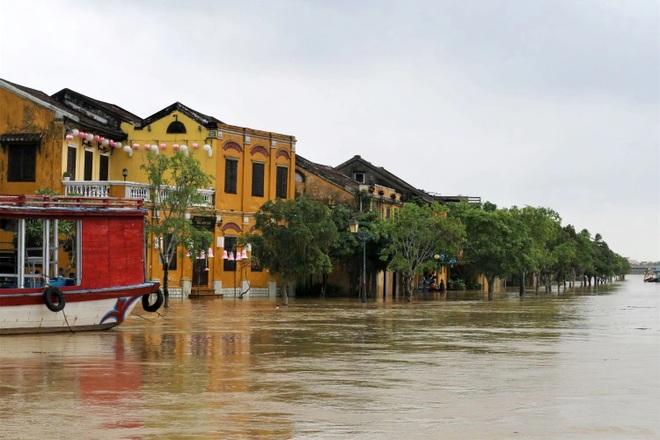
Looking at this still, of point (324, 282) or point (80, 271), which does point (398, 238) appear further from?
point (80, 271)

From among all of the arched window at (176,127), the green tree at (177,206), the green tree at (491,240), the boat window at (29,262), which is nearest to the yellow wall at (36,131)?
the green tree at (177,206)

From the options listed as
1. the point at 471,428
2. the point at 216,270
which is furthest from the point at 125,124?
the point at 471,428

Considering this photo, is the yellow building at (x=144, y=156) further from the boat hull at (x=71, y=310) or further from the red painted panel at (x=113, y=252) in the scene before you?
the boat hull at (x=71, y=310)

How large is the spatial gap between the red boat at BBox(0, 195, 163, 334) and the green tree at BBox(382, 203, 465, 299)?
2925 cm

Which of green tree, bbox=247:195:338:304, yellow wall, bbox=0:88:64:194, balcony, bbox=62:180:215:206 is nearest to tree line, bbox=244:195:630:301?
green tree, bbox=247:195:338:304

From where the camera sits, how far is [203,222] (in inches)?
2114

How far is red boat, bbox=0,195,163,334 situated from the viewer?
1001 inches

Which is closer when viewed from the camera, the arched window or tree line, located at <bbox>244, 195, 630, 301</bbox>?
tree line, located at <bbox>244, 195, 630, 301</bbox>

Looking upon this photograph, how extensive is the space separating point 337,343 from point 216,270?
30569mm

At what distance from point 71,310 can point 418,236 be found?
32.1 metres

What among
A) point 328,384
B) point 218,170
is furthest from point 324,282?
point 328,384

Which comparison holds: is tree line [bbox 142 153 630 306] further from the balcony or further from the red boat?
the red boat

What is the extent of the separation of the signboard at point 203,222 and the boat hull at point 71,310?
25256 mm

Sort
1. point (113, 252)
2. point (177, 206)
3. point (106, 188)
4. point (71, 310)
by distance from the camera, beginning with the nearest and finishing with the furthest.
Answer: point (71, 310)
point (113, 252)
point (177, 206)
point (106, 188)
